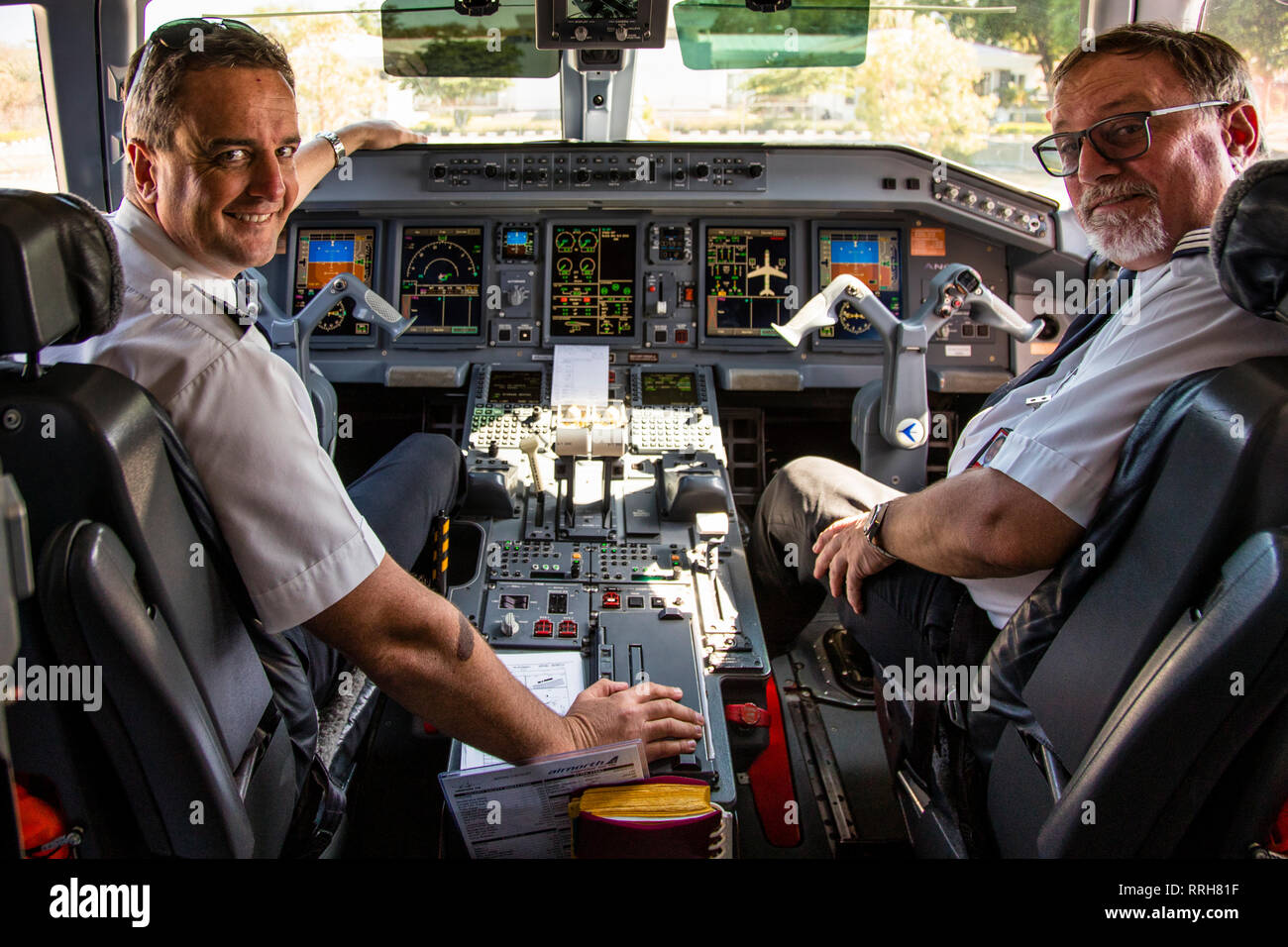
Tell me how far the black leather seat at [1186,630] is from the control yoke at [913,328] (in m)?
1.41

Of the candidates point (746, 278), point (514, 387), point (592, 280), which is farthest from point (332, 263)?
point (746, 278)

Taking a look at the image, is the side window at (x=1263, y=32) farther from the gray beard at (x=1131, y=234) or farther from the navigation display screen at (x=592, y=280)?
the navigation display screen at (x=592, y=280)

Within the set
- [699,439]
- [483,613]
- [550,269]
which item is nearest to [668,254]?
[550,269]

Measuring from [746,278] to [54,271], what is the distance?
240 cm

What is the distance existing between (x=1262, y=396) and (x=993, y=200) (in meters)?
2.19

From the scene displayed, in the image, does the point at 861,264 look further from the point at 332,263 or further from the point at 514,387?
the point at 332,263

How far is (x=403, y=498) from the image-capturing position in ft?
Answer: 6.04

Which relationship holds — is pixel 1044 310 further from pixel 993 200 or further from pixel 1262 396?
pixel 1262 396

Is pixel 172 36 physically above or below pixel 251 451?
above

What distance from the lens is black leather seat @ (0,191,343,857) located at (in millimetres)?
830

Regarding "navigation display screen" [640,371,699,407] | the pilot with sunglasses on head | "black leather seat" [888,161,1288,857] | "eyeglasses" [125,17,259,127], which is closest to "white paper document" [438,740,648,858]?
the pilot with sunglasses on head

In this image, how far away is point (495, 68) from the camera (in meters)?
2.81

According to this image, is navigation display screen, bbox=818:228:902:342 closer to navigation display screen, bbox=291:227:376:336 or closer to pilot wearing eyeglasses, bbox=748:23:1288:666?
pilot wearing eyeglasses, bbox=748:23:1288:666

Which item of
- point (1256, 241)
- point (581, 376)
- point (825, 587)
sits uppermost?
point (1256, 241)
